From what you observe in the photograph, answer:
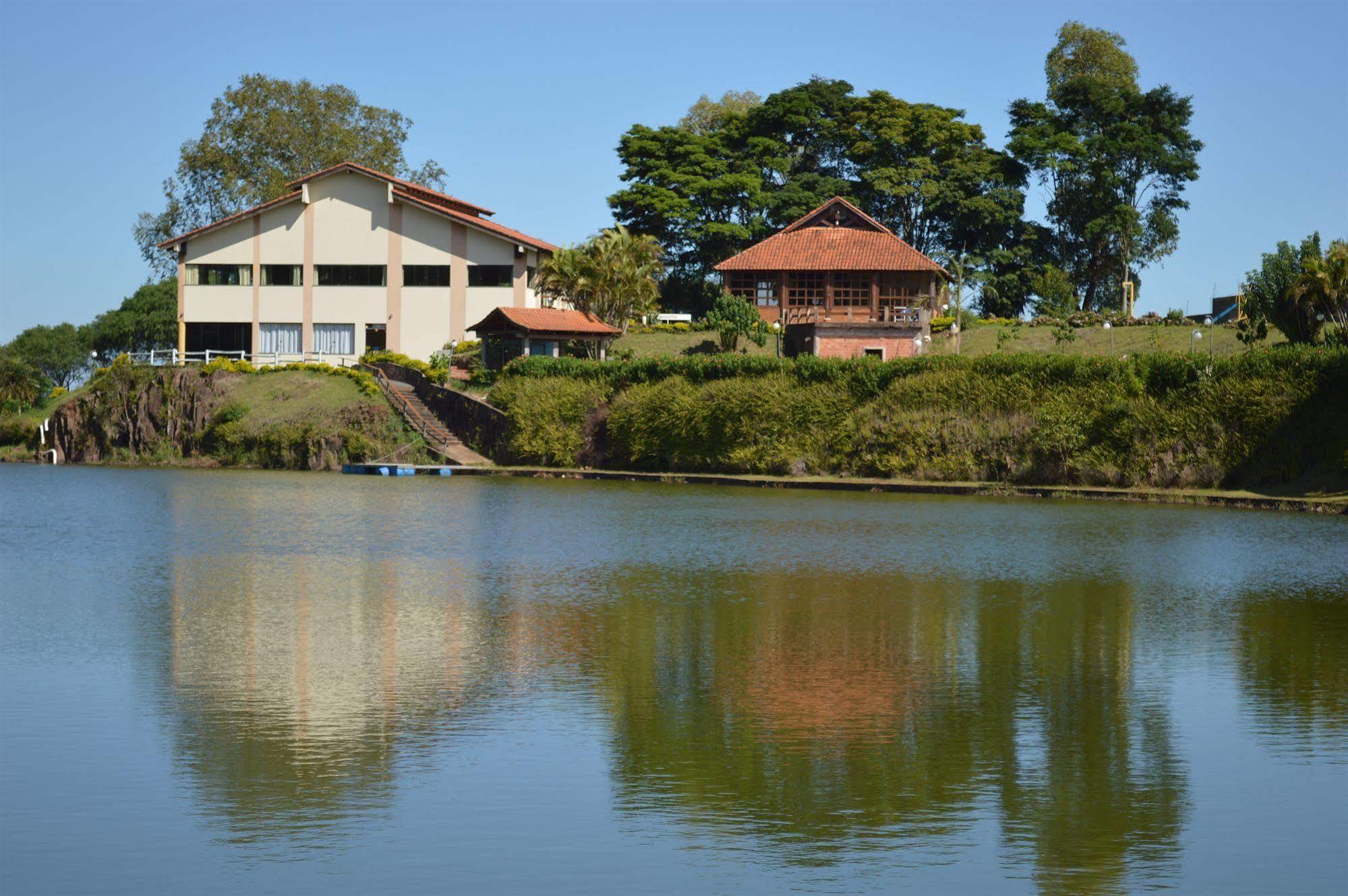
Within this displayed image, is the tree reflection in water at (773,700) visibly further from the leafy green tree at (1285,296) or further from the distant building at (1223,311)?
the distant building at (1223,311)

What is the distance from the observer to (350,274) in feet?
241

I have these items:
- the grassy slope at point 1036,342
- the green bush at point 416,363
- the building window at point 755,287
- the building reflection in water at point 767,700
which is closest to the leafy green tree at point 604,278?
the grassy slope at point 1036,342

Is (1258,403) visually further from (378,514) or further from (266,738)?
(266,738)

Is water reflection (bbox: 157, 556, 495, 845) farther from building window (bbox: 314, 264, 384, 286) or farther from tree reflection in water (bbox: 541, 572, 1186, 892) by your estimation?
building window (bbox: 314, 264, 384, 286)

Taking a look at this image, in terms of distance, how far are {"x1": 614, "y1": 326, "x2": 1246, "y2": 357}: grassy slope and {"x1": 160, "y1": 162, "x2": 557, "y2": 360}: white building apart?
8.49m

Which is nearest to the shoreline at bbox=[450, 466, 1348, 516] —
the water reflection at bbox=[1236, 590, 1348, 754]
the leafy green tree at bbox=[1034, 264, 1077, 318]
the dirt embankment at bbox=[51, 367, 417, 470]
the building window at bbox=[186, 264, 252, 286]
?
the dirt embankment at bbox=[51, 367, 417, 470]

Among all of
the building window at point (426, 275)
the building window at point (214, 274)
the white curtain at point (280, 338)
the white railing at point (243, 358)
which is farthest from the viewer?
the building window at point (214, 274)

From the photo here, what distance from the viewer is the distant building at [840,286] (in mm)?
67750

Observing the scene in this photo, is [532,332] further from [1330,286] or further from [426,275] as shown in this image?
[1330,286]

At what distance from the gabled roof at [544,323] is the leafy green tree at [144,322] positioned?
36.0 meters

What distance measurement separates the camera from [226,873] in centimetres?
898

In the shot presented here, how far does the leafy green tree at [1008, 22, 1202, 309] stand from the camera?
266ft

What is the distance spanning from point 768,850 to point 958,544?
21.7m

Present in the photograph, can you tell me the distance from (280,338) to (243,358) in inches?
156
